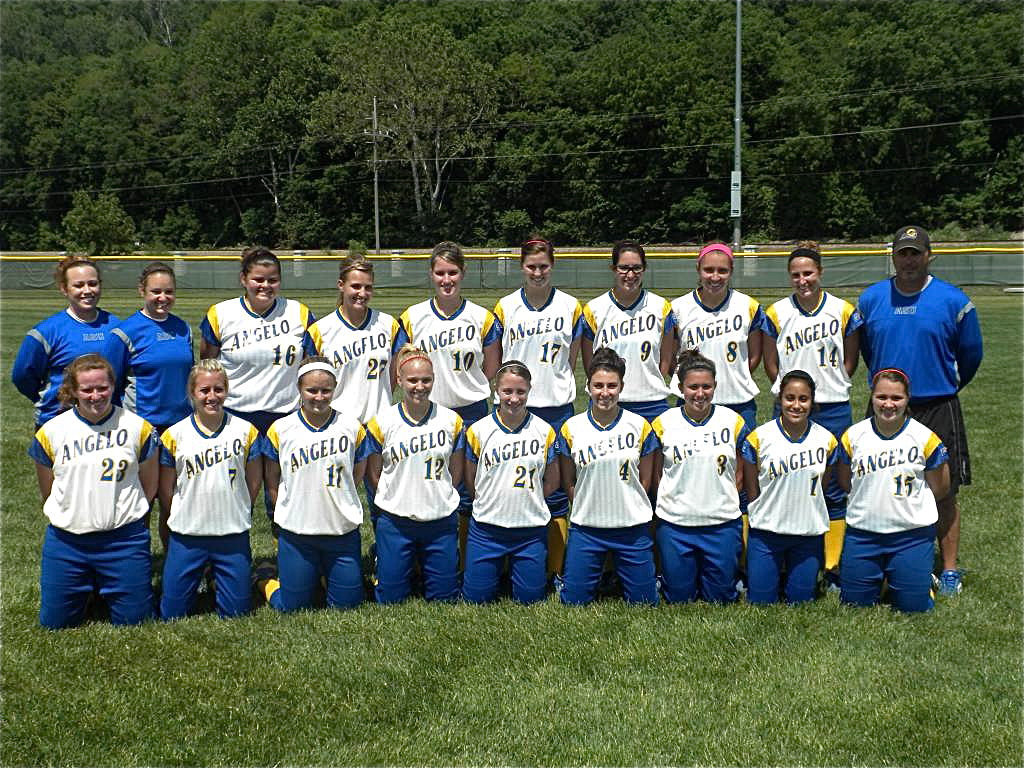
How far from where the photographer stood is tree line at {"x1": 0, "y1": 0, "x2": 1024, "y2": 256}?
47.7m

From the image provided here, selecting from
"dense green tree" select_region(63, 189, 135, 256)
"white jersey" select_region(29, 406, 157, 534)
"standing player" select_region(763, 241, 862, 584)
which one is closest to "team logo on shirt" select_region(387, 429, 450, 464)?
"white jersey" select_region(29, 406, 157, 534)

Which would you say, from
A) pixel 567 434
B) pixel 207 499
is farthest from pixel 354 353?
pixel 567 434

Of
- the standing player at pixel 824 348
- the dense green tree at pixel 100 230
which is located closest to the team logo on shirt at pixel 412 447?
the standing player at pixel 824 348

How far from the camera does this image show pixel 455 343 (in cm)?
559

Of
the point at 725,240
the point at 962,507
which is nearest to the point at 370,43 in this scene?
the point at 725,240

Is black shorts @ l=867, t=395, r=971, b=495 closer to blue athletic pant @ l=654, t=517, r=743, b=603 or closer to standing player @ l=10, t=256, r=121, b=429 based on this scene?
blue athletic pant @ l=654, t=517, r=743, b=603

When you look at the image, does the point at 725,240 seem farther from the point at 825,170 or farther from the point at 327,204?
the point at 327,204

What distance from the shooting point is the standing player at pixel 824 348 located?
547 cm

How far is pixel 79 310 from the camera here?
5.23m

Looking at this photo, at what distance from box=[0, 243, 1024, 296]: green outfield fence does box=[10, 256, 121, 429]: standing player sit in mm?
18905

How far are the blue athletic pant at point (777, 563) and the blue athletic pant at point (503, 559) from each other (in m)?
1.03

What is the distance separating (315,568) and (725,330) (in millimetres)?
2500

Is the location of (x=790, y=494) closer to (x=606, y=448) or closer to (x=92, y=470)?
(x=606, y=448)

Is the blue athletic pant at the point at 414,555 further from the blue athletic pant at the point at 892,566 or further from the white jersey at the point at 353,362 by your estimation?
the blue athletic pant at the point at 892,566
